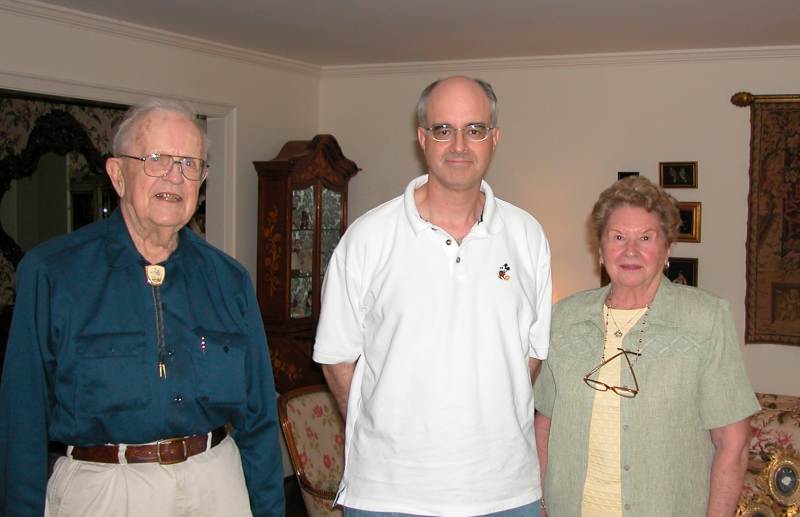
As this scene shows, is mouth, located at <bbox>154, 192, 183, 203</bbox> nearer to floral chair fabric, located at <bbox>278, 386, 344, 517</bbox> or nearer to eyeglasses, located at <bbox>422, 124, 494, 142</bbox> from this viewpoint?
eyeglasses, located at <bbox>422, 124, 494, 142</bbox>

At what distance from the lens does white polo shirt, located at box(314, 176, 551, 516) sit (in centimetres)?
173

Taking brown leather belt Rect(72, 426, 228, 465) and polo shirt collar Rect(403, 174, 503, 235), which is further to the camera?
polo shirt collar Rect(403, 174, 503, 235)

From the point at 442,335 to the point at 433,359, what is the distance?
56 mm

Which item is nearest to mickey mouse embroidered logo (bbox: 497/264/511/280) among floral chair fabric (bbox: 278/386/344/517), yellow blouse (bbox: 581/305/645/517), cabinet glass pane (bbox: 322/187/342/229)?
yellow blouse (bbox: 581/305/645/517)

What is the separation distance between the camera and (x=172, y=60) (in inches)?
186

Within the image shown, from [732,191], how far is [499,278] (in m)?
3.65

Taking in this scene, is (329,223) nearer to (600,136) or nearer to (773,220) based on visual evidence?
(600,136)

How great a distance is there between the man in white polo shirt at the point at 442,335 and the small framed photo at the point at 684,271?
3359 millimetres

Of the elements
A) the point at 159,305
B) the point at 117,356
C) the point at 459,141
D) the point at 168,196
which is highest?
the point at 459,141

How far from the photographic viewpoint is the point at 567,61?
5250 mm

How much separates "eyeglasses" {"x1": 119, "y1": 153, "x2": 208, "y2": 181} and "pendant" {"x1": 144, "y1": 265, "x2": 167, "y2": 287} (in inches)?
8.0

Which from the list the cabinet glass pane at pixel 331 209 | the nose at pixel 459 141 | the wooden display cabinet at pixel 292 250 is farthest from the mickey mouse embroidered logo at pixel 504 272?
the cabinet glass pane at pixel 331 209

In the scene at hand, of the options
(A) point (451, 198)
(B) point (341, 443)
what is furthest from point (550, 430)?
(B) point (341, 443)

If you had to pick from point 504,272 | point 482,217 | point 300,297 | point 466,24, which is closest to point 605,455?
point 504,272
